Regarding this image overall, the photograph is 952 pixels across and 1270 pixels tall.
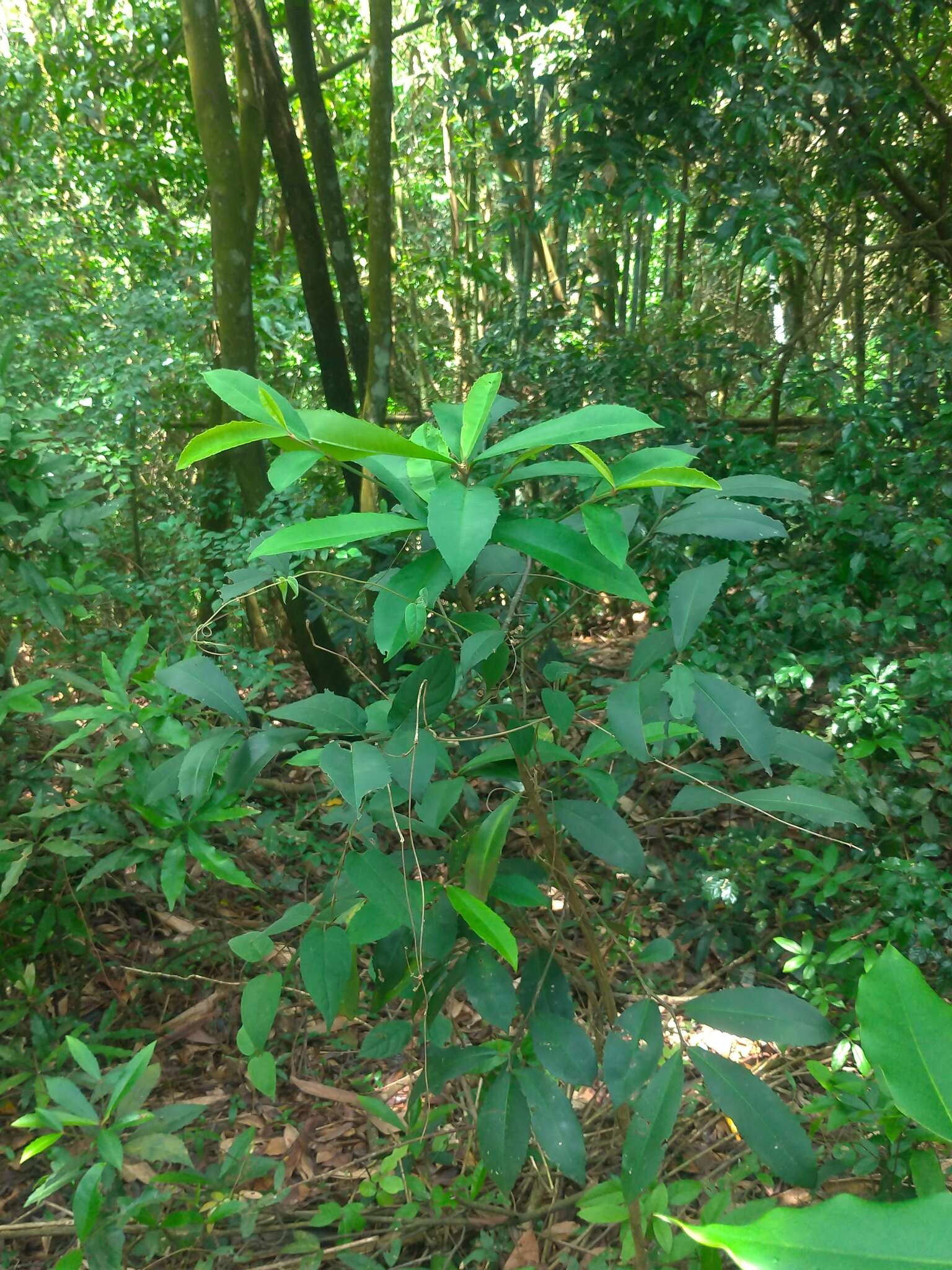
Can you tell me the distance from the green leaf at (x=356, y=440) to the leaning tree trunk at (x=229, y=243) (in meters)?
2.74

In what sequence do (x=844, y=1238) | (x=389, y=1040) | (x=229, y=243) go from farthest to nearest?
(x=229, y=243) < (x=389, y=1040) < (x=844, y=1238)

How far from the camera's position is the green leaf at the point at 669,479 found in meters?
0.91

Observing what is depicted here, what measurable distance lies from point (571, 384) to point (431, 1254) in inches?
126

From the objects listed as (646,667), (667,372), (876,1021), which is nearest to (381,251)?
(667,372)

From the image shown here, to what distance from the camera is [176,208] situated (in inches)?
247

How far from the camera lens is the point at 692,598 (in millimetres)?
1122

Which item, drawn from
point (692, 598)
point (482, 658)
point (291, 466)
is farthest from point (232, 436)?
point (692, 598)

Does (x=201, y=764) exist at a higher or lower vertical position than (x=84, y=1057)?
higher

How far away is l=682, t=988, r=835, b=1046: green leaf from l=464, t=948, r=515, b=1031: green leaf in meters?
0.22

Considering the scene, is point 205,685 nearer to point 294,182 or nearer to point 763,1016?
point 763,1016

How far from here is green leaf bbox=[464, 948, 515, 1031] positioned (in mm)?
1169

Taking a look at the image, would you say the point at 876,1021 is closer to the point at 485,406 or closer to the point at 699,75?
the point at 485,406

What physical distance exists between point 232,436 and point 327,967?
629 mm

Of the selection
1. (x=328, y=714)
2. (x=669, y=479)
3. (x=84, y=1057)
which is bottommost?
(x=84, y=1057)
